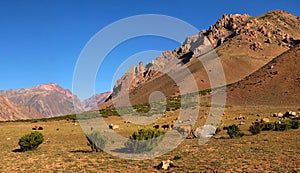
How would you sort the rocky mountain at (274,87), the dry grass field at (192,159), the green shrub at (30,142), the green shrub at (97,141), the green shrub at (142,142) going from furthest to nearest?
the rocky mountain at (274,87) → the green shrub at (30,142) → the green shrub at (97,141) → the green shrub at (142,142) → the dry grass field at (192,159)

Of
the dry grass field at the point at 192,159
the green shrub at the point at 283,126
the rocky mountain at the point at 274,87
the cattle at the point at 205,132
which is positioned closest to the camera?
the dry grass field at the point at 192,159

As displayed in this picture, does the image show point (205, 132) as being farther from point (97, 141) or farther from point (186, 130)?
point (97, 141)

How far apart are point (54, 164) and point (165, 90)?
127 meters

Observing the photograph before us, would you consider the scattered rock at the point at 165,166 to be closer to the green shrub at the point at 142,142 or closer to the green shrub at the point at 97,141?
the green shrub at the point at 142,142

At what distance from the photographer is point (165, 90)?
477 ft

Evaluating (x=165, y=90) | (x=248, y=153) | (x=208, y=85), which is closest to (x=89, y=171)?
(x=248, y=153)

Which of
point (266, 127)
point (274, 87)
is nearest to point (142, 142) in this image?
point (266, 127)

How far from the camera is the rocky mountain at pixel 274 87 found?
71688mm

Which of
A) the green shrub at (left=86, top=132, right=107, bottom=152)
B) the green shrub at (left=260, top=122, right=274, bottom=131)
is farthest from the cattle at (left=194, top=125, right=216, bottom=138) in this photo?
the green shrub at (left=86, top=132, right=107, bottom=152)

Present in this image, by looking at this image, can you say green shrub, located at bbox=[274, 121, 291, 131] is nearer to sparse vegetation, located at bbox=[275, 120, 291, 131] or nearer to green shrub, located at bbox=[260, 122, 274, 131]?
sparse vegetation, located at bbox=[275, 120, 291, 131]

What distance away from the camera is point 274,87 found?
80.2m

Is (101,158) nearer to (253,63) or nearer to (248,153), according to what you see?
(248,153)

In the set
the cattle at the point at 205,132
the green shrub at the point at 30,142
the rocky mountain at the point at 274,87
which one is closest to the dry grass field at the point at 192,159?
the green shrub at the point at 30,142

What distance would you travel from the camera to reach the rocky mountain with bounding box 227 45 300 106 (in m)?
71.7
